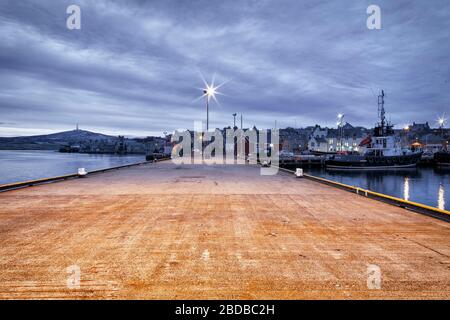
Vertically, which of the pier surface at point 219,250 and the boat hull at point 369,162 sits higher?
the pier surface at point 219,250

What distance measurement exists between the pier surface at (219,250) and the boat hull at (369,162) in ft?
167

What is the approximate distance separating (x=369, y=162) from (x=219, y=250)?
5949cm

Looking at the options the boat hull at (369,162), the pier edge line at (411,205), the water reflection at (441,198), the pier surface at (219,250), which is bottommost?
the water reflection at (441,198)

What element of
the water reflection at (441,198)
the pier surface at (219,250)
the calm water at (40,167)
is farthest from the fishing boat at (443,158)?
the calm water at (40,167)

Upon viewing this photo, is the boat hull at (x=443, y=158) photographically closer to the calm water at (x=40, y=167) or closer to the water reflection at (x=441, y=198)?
the water reflection at (x=441, y=198)

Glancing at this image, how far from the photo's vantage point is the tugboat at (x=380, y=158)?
181 ft

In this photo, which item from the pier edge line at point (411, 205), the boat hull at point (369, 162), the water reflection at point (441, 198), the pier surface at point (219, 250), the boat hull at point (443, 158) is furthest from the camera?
the boat hull at point (443, 158)

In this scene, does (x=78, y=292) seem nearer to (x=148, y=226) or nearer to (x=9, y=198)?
(x=148, y=226)

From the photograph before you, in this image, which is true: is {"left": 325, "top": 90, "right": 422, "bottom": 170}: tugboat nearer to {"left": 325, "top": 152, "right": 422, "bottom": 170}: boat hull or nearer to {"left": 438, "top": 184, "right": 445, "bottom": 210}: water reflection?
{"left": 325, "top": 152, "right": 422, "bottom": 170}: boat hull

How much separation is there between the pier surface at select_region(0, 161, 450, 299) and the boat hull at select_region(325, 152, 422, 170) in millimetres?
50918

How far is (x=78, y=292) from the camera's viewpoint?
338cm

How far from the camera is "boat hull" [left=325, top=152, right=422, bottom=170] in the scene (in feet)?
181
